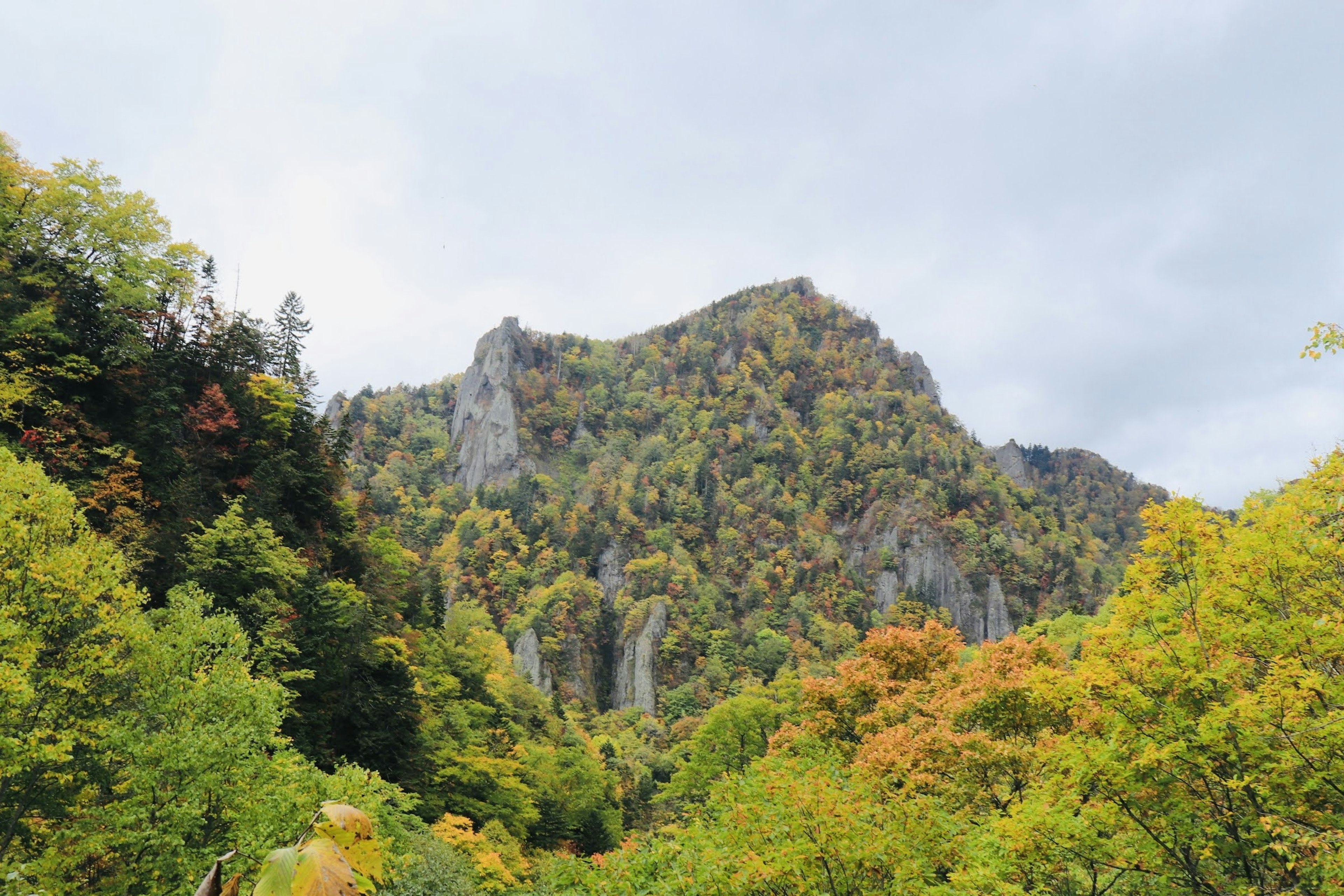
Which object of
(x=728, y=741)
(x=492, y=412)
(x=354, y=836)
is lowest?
(x=728, y=741)

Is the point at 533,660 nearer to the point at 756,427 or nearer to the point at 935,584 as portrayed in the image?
the point at 935,584

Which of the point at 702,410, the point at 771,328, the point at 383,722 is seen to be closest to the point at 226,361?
the point at 383,722

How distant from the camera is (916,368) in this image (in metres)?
156

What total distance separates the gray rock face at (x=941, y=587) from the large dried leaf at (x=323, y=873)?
10436cm

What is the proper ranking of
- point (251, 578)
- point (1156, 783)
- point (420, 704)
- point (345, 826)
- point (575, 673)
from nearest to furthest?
1. point (345, 826)
2. point (1156, 783)
3. point (251, 578)
4. point (420, 704)
5. point (575, 673)

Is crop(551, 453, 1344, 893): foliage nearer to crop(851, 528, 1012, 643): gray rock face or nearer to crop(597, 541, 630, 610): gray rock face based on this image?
crop(597, 541, 630, 610): gray rock face

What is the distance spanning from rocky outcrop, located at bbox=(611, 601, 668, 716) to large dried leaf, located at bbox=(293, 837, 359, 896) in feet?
276

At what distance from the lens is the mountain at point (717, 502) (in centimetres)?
9006

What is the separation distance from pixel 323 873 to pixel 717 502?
117057 mm

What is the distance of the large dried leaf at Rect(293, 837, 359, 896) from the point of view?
1.55 metres

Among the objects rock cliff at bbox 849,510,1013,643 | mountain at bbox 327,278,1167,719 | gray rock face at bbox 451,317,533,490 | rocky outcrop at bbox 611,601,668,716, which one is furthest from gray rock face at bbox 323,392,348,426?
rock cliff at bbox 849,510,1013,643

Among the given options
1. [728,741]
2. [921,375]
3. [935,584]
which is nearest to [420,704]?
[728,741]

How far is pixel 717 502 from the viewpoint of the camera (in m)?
118

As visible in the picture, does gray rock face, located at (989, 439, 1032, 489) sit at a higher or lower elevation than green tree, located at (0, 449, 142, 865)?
higher
